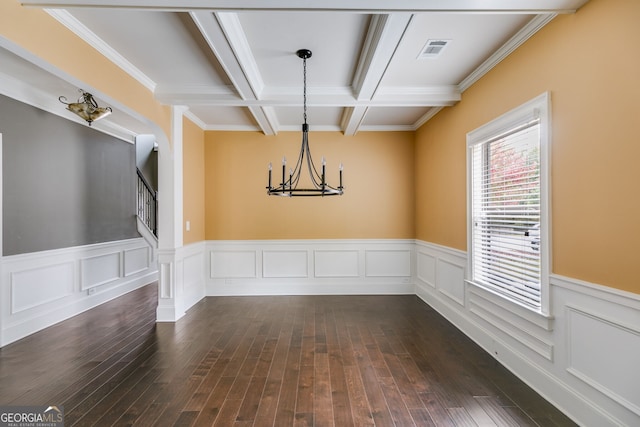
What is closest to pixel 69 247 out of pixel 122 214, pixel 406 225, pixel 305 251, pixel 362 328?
pixel 122 214

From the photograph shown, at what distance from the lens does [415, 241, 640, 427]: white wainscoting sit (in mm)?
1818

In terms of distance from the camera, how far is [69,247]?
4.36 meters

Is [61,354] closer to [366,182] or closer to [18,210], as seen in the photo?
[18,210]

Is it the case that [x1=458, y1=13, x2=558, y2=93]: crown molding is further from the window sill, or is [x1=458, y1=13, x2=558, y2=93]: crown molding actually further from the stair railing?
the stair railing

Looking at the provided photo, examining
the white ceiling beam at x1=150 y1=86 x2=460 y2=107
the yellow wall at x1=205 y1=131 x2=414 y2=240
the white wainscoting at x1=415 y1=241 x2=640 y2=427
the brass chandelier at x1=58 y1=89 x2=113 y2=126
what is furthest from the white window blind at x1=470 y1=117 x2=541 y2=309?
the brass chandelier at x1=58 y1=89 x2=113 y2=126

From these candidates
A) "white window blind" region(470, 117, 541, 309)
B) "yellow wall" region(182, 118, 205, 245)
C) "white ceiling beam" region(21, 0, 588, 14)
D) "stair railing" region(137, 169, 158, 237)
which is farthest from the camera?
"stair railing" region(137, 169, 158, 237)

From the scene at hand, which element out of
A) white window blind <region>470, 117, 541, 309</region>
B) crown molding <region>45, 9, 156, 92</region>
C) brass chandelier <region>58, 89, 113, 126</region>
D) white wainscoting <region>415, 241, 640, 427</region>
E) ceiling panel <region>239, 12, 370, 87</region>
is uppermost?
ceiling panel <region>239, 12, 370, 87</region>

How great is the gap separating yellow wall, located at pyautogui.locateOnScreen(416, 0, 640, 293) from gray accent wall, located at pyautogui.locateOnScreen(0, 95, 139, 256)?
5.27 meters

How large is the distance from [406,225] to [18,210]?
17.7 ft

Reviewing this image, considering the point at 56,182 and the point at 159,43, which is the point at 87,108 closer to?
the point at 56,182

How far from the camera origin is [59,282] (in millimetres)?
4180

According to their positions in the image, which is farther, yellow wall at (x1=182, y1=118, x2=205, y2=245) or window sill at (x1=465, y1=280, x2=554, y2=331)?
yellow wall at (x1=182, y1=118, x2=205, y2=245)

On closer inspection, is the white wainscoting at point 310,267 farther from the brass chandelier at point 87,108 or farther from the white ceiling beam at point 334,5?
the white ceiling beam at point 334,5

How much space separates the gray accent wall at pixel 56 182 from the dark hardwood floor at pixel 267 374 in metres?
1.23
